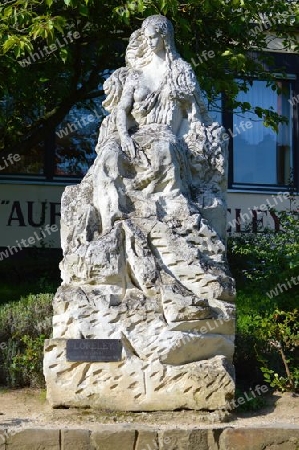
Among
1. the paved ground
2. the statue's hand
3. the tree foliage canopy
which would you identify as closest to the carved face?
the statue's hand

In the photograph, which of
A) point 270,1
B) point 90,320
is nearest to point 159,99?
point 90,320

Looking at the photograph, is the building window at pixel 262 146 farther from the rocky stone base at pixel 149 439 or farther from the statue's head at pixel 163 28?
the rocky stone base at pixel 149 439

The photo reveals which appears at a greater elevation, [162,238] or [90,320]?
[162,238]

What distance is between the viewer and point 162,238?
25.8ft

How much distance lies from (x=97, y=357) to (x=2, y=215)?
359 inches

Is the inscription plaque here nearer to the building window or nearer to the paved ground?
the paved ground

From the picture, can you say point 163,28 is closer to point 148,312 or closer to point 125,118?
point 125,118

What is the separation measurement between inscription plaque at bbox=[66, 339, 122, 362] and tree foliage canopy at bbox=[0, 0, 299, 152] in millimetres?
4254

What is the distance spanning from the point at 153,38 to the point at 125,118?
912mm

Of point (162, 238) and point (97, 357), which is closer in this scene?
point (97, 357)

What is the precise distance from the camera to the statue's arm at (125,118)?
8359 millimetres

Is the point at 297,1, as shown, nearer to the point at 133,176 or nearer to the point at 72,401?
the point at 133,176

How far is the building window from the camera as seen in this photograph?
17484 millimetres

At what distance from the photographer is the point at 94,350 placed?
731cm
